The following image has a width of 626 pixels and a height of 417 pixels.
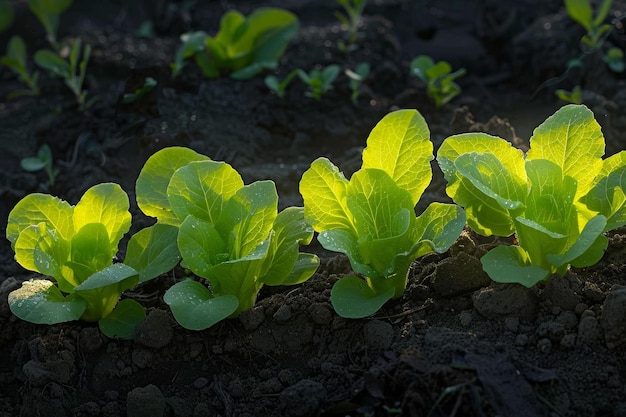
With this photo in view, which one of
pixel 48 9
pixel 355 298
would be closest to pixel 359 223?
pixel 355 298

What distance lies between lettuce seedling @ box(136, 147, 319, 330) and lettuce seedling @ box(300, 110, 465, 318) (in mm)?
107

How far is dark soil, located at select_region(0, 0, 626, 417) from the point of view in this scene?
1909mm

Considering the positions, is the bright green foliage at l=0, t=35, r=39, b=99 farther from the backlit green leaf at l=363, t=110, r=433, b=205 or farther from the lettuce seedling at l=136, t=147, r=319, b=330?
the backlit green leaf at l=363, t=110, r=433, b=205

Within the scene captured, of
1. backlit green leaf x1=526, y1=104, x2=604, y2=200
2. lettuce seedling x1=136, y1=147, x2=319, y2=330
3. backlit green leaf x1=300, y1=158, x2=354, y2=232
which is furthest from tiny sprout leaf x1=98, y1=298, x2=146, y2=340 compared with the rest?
backlit green leaf x1=526, y1=104, x2=604, y2=200

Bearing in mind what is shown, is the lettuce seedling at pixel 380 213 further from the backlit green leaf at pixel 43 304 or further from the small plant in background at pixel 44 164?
the small plant in background at pixel 44 164

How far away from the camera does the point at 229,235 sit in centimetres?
229

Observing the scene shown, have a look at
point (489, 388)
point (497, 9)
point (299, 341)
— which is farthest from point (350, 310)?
point (497, 9)

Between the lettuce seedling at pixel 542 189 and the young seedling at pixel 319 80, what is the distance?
5.47 feet

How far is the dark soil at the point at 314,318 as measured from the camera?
1909mm

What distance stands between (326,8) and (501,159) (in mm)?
3231

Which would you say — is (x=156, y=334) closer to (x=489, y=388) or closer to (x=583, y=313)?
(x=489, y=388)

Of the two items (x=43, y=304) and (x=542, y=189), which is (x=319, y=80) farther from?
(x=43, y=304)

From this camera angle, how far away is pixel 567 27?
4438 mm

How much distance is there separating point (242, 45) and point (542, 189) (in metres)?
2.43
